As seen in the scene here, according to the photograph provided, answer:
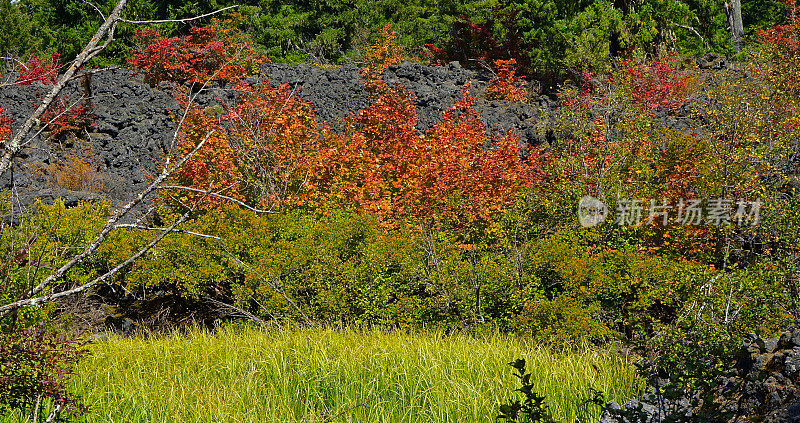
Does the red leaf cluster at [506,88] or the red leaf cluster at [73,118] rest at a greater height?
the red leaf cluster at [506,88]

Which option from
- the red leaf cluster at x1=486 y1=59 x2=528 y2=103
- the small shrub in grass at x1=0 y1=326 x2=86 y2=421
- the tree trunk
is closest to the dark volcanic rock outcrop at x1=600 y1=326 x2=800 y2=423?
the small shrub in grass at x1=0 y1=326 x2=86 y2=421

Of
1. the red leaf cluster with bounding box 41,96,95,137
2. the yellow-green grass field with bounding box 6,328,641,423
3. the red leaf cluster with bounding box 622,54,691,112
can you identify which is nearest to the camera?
the yellow-green grass field with bounding box 6,328,641,423

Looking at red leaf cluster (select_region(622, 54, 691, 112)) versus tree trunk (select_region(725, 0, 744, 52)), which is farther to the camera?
tree trunk (select_region(725, 0, 744, 52))

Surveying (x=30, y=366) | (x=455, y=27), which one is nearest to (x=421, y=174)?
(x=30, y=366)

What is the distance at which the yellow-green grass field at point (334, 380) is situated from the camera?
4293mm

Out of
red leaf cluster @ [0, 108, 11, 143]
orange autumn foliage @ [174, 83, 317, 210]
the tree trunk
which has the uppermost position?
the tree trunk

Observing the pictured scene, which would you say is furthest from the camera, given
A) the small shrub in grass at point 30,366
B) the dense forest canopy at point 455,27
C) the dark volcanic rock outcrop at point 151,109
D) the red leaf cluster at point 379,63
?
the dense forest canopy at point 455,27

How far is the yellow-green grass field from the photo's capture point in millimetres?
4293

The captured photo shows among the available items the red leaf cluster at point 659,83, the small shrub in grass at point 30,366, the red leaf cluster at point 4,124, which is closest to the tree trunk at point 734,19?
the red leaf cluster at point 659,83

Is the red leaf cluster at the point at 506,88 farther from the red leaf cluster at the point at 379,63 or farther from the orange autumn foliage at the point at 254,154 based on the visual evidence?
the orange autumn foliage at the point at 254,154

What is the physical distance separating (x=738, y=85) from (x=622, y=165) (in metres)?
2.16

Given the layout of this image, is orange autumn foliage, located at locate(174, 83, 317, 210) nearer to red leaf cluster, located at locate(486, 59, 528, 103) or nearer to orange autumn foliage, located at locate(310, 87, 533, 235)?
orange autumn foliage, located at locate(310, 87, 533, 235)

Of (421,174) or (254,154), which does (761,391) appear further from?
(254,154)

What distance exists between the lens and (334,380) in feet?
15.7
